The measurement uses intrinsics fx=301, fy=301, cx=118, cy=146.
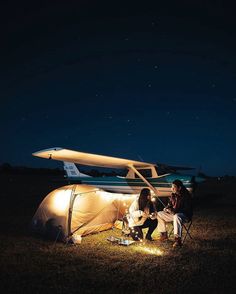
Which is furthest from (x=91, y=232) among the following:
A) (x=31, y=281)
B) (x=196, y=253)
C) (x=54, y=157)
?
(x=31, y=281)

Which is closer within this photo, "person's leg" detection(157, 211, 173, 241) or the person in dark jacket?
the person in dark jacket

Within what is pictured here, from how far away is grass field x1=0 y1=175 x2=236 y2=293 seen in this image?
5020 millimetres

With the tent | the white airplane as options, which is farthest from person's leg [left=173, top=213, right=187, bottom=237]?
the white airplane

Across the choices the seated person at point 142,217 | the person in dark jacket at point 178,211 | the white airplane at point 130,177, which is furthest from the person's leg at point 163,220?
the white airplane at point 130,177

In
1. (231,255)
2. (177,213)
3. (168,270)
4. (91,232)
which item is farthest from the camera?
(91,232)

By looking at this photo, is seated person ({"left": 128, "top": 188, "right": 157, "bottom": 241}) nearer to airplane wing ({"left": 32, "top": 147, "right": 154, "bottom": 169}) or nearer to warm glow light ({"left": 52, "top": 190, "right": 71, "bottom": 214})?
warm glow light ({"left": 52, "top": 190, "right": 71, "bottom": 214})

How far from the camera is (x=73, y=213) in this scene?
8.58m

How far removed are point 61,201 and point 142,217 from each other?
240cm

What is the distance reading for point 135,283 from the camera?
516cm

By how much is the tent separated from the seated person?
1288mm

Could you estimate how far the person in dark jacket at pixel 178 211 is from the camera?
7.72m

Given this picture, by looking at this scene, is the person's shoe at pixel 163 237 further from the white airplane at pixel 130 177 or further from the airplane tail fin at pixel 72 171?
the airplane tail fin at pixel 72 171

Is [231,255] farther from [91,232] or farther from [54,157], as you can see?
[54,157]

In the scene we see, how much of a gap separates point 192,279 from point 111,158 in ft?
20.1
